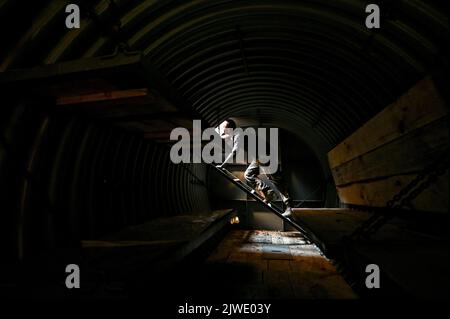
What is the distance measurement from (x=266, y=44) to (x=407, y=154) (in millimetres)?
3508

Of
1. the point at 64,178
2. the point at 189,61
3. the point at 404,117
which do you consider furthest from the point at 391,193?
the point at 64,178

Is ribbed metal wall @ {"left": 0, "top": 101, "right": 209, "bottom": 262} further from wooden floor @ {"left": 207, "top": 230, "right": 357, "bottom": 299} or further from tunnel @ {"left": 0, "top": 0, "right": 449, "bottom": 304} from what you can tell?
wooden floor @ {"left": 207, "top": 230, "right": 357, "bottom": 299}

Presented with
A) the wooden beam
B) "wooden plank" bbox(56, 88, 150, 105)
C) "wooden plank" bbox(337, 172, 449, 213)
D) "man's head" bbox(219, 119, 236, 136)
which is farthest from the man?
"wooden plank" bbox(56, 88, 150, 105)

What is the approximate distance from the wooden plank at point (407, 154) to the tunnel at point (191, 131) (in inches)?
1.0

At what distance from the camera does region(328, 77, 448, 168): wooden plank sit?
122 inches

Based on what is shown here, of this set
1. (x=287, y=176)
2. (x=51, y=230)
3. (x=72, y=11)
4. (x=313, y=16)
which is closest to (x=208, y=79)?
(x=313, y=16)

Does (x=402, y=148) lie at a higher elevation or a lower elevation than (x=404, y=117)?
lower

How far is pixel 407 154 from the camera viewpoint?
379 centimetres

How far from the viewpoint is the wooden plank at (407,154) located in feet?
10.2

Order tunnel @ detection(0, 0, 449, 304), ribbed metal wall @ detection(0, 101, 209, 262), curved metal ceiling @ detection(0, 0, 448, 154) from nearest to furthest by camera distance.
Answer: tunnel @ detection(0, 0, 449, 304) → curved metal ceiling @ detection(0, 0, 448, 154) → ribbed metal wall @ detection(0, 101, 209, 262)

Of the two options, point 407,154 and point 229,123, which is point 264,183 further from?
point 407,154

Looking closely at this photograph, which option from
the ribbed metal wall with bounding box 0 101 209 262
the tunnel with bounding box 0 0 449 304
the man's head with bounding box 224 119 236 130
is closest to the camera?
the tunnel with bounding box 0 0 449 304

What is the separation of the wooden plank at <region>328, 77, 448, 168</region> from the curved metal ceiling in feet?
1.17

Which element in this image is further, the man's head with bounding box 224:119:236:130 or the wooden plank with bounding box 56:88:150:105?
the man's head with bounding box 224:119:236:130
